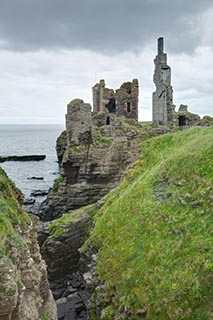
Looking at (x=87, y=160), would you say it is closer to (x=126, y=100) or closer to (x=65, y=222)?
(x=65, y=222)

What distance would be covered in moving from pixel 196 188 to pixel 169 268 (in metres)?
6.04

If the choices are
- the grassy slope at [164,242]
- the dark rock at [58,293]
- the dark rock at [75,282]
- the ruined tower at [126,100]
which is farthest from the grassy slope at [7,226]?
the ruined tower at [126,100]

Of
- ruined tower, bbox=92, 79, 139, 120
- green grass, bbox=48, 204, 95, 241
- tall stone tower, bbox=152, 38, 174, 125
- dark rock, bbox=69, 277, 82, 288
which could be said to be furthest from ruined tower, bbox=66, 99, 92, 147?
dark rock, bbox=69, 277, 82, 288

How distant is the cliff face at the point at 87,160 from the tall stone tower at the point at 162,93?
6491 mm

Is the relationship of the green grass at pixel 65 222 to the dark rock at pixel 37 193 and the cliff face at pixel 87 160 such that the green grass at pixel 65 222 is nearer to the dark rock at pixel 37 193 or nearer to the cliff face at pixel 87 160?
the cliff face at pixel 87 160

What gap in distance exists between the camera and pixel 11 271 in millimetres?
10461

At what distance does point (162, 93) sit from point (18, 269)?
127ft

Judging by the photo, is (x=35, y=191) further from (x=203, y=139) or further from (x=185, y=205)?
(x=185, y=205)

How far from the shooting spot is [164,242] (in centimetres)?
1816

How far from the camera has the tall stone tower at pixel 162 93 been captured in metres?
46.8

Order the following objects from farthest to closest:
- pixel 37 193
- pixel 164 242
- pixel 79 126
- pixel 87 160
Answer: pixel 37 193
pixel 79 126
pixel 87 160
pixel 164 242

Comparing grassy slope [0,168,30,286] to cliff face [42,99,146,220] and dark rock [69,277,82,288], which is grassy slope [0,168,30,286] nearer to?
dark rock [69,277,82,288]

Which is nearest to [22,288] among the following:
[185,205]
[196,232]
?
[196,232]

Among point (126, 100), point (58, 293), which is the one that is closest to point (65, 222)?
point (58, 293)
